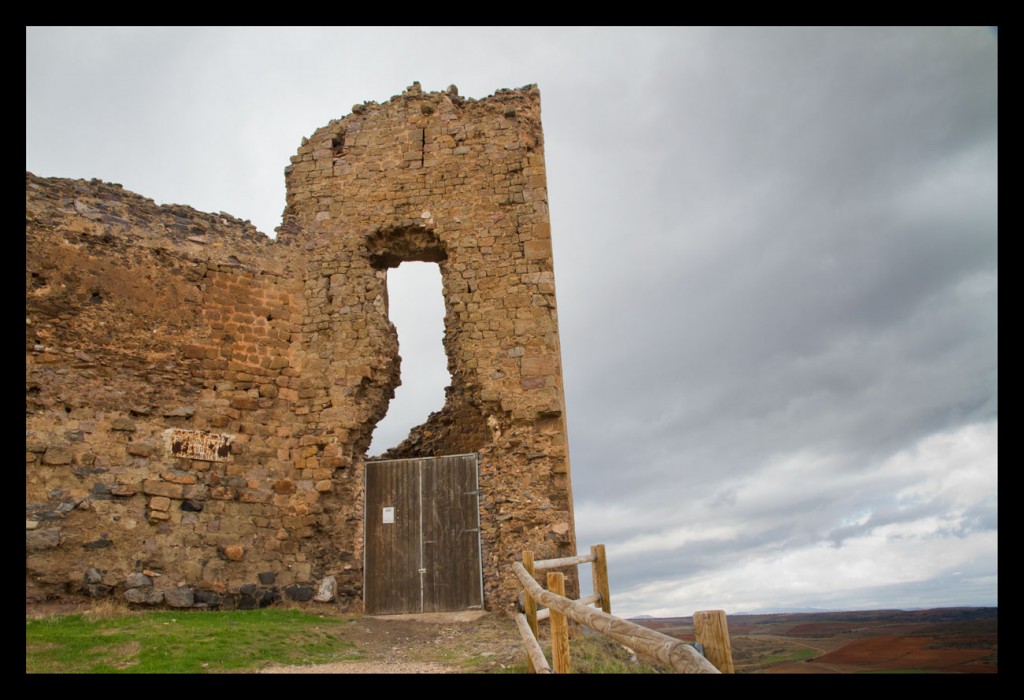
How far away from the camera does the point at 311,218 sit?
12484mm

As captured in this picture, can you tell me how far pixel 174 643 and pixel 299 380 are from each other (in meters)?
4.75

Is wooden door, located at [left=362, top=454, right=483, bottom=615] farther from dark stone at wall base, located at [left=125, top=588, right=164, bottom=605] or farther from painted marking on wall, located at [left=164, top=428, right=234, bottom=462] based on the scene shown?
dark stone at wall base, located at [left=125, top=588, right=164, bottom=605]

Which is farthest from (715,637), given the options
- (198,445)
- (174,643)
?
(198,445)

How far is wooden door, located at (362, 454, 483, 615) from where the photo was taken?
35.0ft

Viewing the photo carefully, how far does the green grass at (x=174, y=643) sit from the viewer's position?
692 centimetres

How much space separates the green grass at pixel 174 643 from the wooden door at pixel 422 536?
4.95ft

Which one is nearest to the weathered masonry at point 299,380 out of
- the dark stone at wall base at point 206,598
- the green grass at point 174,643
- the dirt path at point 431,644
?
the dark stone at wall base at point 206,598

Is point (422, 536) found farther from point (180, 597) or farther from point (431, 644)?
point (180, 597)

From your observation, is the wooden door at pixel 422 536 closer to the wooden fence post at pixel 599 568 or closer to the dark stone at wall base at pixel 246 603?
the dark stone at wall base at pixel 246 603

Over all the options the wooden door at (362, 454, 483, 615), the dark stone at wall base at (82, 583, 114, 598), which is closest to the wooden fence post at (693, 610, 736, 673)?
the wooden door at (362, 454, 483, 615)

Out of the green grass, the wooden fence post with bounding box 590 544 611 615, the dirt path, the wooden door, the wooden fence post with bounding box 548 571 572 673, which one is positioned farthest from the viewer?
the wooden door

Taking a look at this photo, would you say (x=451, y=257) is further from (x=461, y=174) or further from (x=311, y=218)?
(x=311, y=218)

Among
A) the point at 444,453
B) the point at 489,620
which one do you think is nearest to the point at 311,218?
the point at 444,453

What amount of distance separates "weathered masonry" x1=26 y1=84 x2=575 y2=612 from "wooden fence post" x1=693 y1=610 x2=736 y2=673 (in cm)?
712
